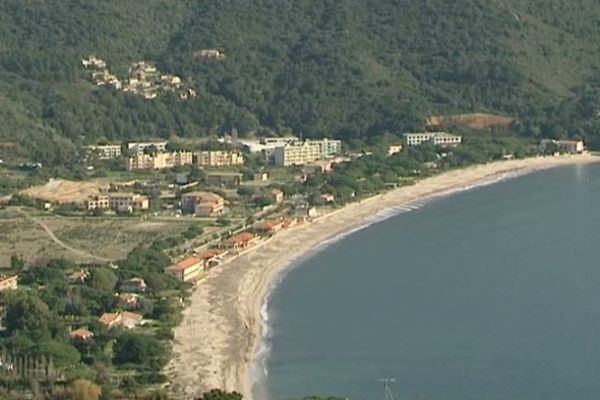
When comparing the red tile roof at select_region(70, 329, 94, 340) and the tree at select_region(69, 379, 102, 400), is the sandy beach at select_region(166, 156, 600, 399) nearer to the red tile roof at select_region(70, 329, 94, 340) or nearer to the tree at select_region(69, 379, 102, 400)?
the red tile roof at select_region(70, 329, 94, 340)

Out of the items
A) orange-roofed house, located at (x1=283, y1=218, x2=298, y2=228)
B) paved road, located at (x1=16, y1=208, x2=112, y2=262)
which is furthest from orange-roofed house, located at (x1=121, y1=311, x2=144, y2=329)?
orange-roofed house, located at (x1=283, y1=218, x2=298, y2=228)

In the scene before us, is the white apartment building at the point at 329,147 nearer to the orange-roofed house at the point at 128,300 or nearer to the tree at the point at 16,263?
the tree at the point at 16,263

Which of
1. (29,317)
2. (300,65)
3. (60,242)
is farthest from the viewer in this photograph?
(300,65)

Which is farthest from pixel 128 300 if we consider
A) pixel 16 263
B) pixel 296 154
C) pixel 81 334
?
pixel 296 154

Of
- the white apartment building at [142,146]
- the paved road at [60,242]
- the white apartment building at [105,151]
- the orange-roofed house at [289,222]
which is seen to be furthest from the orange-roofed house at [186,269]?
the white apartment building at [105,151]

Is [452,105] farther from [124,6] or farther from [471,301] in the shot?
[471,301]

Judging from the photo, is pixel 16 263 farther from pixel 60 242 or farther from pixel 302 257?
pixel 302 257

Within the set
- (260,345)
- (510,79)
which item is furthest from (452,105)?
(260,345)
